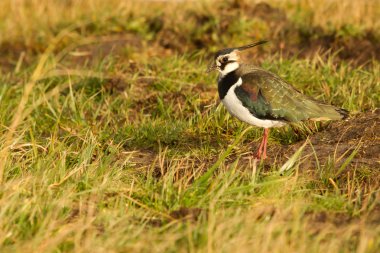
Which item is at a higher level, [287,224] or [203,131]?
[287,224]

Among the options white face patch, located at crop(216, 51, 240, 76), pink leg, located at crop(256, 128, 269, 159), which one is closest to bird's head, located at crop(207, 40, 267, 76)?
white face patch, located at crop(216, 51, 240, 76)

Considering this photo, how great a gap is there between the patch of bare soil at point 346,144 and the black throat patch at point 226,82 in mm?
633

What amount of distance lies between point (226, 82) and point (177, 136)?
0.79 metres

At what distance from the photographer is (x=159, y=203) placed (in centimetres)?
528

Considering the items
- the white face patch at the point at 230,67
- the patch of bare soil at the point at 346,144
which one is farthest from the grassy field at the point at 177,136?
the white face patch at the point at 230,67

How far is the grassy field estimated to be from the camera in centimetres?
476

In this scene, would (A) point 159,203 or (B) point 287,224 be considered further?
(A) point 159,203

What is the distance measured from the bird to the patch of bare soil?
0.18 m

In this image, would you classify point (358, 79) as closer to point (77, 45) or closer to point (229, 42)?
point (229, 42)

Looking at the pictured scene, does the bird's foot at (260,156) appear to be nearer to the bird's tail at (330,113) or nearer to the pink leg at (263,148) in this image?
the pink leg at (263,148)

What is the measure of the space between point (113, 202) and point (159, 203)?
0.30 meters

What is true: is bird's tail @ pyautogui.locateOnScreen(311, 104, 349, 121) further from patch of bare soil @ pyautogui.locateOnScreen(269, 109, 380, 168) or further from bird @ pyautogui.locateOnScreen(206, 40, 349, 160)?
patch of bare soil @ pyautogui.locateOnScreen(269, 109, 380, 168)

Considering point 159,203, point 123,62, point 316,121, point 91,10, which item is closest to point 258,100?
point 316,121

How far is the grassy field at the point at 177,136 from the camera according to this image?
4.76 meters
